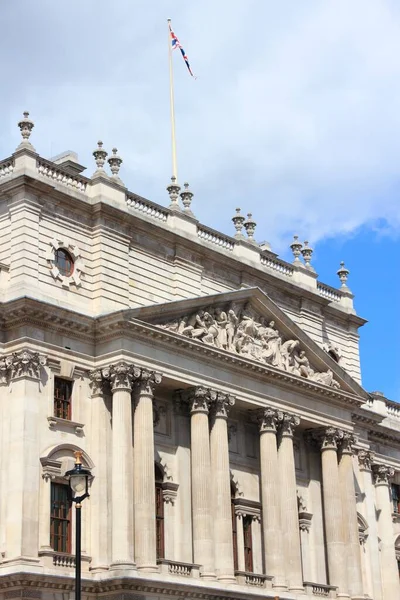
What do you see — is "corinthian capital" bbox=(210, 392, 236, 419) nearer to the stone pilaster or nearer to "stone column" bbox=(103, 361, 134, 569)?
the stone pilaster

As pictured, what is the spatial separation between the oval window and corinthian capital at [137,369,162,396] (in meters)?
5.01

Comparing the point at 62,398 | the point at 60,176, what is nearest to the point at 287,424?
the point at 62,398

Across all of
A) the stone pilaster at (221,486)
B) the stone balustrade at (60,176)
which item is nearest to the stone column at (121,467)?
the stone pilaster at (221,486)

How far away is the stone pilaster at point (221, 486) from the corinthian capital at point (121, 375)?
502 centimetres

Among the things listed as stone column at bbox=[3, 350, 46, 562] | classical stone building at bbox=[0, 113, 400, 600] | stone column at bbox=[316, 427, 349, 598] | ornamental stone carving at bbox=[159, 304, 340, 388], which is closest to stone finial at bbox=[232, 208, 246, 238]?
classical stone building at bbox=[0, 113, 400, 600]

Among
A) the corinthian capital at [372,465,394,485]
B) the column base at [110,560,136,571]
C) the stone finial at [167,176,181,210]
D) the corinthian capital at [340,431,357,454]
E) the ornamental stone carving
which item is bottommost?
the column base at [110,560,136,571]

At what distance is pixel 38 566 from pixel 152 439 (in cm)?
710

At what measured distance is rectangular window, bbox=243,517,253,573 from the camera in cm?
5056

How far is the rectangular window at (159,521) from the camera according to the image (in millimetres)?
46656

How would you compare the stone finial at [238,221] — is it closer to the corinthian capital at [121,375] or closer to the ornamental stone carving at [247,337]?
the ornamental stone carving at [247,337]

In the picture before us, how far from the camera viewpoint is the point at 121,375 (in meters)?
45.5

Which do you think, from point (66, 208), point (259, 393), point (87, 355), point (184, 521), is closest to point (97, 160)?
point (66, 208)

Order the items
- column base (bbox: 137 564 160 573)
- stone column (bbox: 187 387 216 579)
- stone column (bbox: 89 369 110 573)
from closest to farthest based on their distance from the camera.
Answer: column base (bbox: 137 564 160 573)
stone column (bbox: 89 369 110 573)
stone column (bbox: 187 387 216 579)

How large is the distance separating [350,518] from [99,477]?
14.4m
